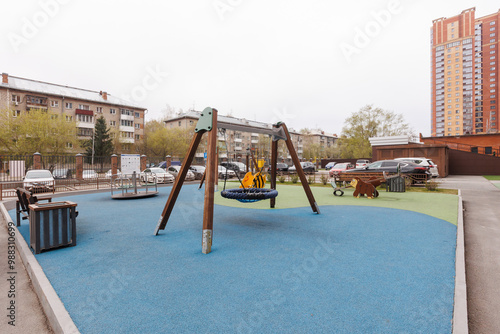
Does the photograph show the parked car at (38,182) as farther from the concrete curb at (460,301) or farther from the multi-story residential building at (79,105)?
the multi-story residential building at (79,105)

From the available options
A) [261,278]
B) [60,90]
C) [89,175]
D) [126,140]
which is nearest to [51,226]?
[261,278]

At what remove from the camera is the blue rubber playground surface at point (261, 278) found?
240 centimetres

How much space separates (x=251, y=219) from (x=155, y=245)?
2.86 meters

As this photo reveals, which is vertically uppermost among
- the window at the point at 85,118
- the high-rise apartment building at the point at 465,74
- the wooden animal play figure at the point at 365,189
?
the high-rise apartment building at the point at 465,74

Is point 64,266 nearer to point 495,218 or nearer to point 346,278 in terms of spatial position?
point 346,278

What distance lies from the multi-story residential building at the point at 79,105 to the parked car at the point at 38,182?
3113cm

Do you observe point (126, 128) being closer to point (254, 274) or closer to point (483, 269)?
point (254, 274)

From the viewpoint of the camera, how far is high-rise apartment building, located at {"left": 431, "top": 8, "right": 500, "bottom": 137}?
100m

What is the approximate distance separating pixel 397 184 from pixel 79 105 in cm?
5552

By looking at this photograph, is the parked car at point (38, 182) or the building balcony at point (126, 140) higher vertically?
the building balcony at point (126, 140)

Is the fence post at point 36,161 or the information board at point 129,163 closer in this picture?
the information board at point 129,163

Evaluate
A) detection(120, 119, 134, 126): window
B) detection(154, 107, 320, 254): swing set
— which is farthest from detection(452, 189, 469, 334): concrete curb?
detection(120, 119, 134, 126): window

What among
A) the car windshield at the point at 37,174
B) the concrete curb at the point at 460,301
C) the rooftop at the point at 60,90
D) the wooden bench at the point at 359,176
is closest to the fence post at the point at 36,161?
the car windshield at the point at 37,174

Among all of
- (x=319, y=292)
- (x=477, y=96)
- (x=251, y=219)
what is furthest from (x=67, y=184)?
(x=477, y=96)
